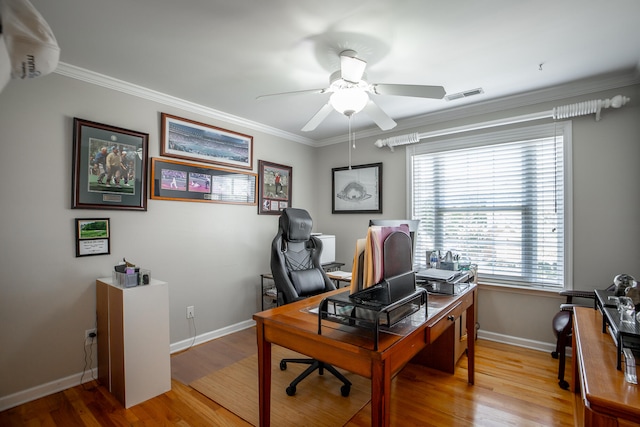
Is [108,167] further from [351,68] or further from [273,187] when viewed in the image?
[351,68]

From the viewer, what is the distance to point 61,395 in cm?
224

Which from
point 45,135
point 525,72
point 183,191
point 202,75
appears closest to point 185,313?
point 183,191

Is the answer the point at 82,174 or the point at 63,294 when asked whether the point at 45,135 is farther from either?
the point at 63,294

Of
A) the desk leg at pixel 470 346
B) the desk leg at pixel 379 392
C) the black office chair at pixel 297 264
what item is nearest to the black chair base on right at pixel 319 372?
the black office chair at pixel 297 264

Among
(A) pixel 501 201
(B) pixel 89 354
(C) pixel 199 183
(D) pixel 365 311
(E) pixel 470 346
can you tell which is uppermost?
(C) pixel 199 183

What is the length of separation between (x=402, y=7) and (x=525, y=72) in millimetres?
1440

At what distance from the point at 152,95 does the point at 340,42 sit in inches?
73.2

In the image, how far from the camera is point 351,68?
77.5 inches

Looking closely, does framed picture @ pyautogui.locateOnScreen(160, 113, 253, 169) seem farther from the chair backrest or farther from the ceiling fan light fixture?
the ceiling fan light fixture

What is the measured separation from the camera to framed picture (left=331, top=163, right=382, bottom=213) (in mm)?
4027

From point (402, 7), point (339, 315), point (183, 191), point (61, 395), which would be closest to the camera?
point (339, 315)

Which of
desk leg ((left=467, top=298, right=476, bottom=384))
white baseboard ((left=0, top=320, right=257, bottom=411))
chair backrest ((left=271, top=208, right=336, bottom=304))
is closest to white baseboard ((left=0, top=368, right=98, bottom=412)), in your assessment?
white baseboard ((left=0, top=320, right=257, bottom=411))

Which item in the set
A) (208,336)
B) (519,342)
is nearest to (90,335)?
(208,336)

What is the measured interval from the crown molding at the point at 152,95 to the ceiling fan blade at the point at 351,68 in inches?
70.9
